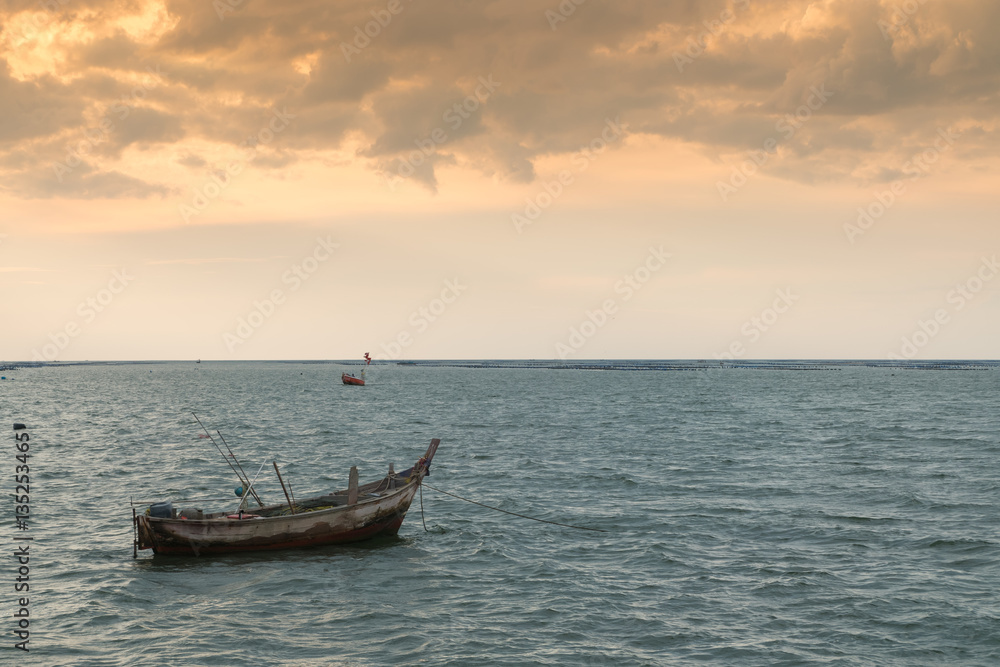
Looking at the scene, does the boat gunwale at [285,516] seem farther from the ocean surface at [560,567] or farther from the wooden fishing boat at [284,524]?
the ocean surface at [560,567]

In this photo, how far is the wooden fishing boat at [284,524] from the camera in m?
20.0

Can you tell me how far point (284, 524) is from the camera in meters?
20.6

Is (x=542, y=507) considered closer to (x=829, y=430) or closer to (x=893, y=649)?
(x=893, y=649)

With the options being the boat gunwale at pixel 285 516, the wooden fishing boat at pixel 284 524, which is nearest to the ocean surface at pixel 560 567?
the wooden fishing boat at pixel 284 524

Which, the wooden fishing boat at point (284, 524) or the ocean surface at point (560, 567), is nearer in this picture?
the ocean surface at point (560, 567)

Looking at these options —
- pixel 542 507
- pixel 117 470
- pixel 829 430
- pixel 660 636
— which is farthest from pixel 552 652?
pixel 829 430

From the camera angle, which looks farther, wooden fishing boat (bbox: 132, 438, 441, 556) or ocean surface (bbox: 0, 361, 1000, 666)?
wooden fishing boat (bbox: 132, 438, 441, 556)

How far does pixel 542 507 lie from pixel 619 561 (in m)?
7.12

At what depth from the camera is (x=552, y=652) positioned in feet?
46.0

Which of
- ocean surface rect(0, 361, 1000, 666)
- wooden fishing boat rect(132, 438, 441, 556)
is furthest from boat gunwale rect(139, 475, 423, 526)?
ocean surface rect(0, 361, 1000, 666)

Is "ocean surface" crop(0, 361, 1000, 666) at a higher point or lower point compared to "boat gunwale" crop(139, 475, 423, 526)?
lower

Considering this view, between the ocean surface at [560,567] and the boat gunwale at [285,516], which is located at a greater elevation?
the boat gunwale at [285,516]

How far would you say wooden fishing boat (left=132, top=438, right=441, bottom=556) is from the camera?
20.0 meters

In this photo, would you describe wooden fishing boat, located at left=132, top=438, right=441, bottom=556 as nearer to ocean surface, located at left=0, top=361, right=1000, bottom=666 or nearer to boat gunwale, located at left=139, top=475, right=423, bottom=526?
boat gunwale, located at left=139, top=475, right=423, bottom=526
